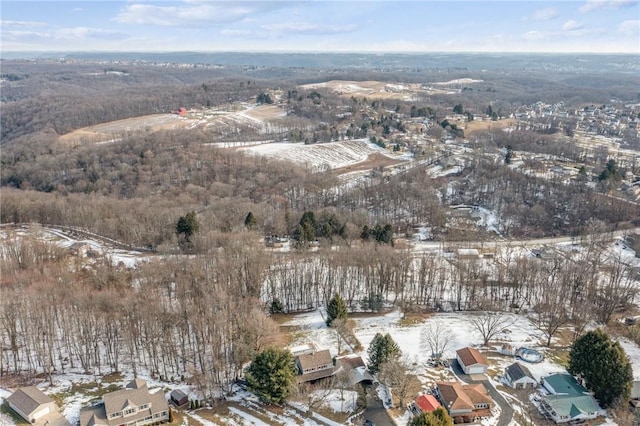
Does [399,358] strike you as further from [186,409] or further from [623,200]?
[623,200]

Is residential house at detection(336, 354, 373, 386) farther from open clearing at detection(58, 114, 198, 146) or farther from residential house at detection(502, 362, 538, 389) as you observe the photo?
open clearing at detection(58, 114, 198, 146)

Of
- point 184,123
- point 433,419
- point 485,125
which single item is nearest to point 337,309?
point 433,419

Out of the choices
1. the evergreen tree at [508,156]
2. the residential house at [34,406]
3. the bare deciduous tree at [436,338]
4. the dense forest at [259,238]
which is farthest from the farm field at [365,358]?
the evergreen tree at [508,156]

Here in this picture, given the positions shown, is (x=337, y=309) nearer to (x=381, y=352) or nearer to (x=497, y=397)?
(x=381, y=352)

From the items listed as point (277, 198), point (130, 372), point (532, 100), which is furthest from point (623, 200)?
point (532, 100)

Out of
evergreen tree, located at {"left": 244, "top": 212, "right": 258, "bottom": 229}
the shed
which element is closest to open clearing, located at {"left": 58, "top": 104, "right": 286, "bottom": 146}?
evergreen tree, located at {"left": 244, "top": 212, "right": 258, "bottom": 229}

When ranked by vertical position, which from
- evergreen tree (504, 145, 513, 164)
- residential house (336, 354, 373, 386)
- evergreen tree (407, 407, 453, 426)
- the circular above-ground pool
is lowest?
the circular above-ground pool
